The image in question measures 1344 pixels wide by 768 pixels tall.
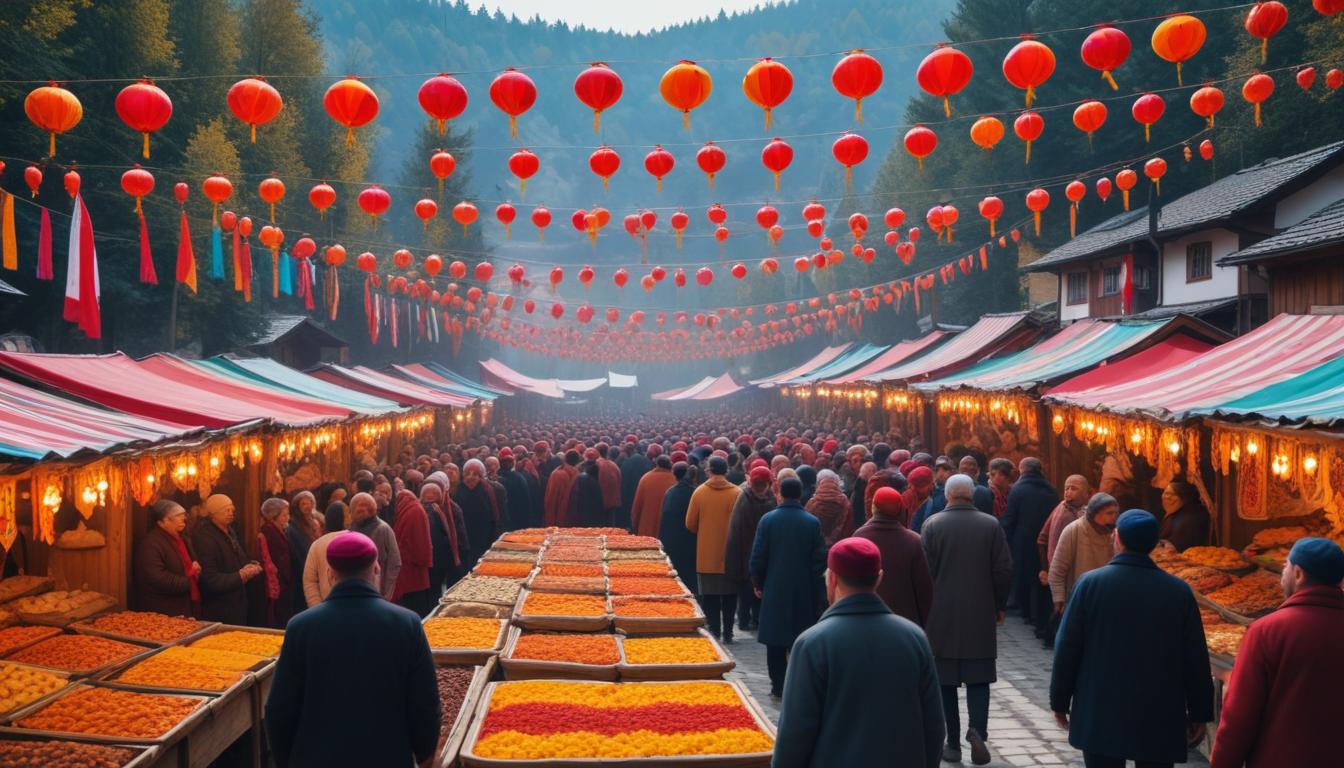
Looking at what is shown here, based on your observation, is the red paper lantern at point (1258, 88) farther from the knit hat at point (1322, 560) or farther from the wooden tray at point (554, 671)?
the wooden tray at point (554, 671)

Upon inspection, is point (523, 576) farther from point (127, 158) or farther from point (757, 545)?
point (127, 158)

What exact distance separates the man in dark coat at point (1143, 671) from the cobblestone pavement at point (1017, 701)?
211 cm

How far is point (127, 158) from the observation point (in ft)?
105

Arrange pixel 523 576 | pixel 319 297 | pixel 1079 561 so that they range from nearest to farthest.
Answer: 1. pixel 1079 561
2. pixel 523 576
3. pixel 319 297

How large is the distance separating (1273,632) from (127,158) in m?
34.5

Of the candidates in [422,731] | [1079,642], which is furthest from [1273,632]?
[422,731]

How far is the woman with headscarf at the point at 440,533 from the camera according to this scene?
11500mm

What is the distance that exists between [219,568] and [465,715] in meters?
3.81

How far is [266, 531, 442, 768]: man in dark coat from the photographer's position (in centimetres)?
448

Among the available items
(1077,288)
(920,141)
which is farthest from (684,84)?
(1077,288)

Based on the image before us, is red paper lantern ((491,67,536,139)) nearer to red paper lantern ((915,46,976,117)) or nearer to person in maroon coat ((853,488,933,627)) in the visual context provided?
red paper lantern ((915,46,976,117))

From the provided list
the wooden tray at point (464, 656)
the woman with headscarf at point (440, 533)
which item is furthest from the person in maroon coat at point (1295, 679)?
the woman with headscarf at point (440, 533)

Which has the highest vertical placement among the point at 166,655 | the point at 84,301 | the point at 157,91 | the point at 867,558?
the point at 157,91

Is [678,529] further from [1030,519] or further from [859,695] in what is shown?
[859,695]
